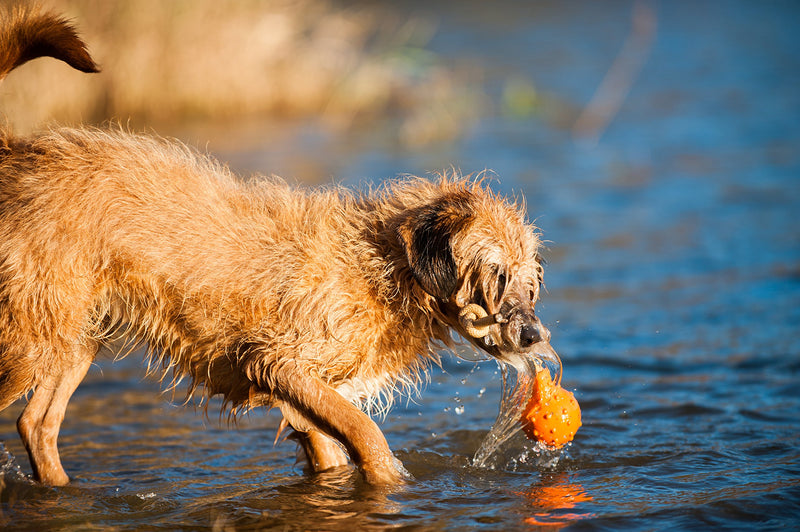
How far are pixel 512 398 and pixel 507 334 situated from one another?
2.79 feet

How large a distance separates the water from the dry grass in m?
1.07

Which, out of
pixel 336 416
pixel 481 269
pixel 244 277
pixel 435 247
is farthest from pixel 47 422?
pixel 481 269

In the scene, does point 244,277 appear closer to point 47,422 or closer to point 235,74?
point 47,422

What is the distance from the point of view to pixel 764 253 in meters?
10.5

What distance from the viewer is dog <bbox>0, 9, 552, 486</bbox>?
5.27m

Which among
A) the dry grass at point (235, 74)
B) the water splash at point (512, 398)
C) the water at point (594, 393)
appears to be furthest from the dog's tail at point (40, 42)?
the dry grass at point (235, 74)

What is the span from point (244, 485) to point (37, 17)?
3.14 meters

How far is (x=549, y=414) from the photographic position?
570 cm

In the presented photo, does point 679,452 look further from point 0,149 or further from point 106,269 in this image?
point 0,149

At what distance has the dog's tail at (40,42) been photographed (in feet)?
18.0

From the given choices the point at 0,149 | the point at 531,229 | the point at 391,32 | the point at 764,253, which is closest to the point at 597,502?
the point at 531,229

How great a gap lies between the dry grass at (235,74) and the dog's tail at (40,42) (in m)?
6.75

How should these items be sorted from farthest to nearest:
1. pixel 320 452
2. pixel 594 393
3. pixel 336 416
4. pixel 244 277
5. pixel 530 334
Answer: pixel 594 393, pixel 320 452, pixel 244 277, pixel 336 416, pixel 530 334

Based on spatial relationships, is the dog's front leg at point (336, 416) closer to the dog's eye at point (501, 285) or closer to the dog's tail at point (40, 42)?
the dog's eye at point (501, 285)
